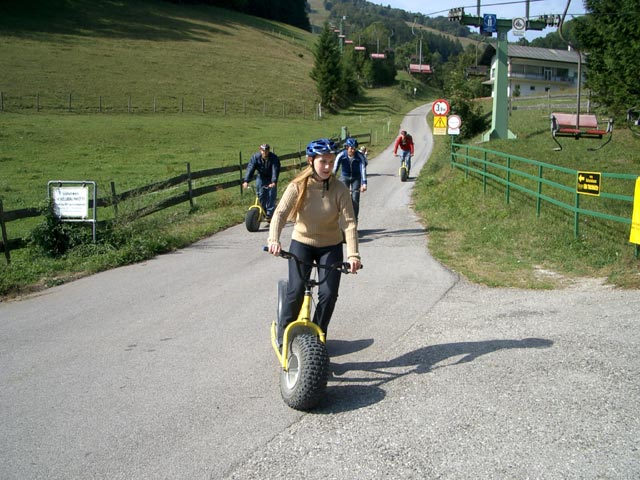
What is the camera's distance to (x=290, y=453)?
3.98 meters

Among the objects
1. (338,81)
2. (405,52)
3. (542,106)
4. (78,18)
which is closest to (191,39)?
(78,18)

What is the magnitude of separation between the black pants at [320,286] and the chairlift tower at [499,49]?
1829 cm

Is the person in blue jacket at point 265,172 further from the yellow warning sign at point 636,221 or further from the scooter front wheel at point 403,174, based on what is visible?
the scooter front wheel at point 403,174

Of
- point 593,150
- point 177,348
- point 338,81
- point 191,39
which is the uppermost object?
point 191,39

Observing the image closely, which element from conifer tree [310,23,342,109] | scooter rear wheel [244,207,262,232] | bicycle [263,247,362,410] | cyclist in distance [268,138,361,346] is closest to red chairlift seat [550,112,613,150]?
scooter rear wheel [244,207,262,232]

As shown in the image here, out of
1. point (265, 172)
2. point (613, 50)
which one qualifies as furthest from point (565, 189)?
point (613, 50)

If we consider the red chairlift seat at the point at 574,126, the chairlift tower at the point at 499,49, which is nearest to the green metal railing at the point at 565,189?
the red chairlift seat at the point at 574,126

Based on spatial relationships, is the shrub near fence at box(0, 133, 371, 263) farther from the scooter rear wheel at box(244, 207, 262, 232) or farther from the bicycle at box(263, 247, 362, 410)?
the bicycle at box(263, 247, 362, 410)

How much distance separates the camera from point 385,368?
5.41 meters

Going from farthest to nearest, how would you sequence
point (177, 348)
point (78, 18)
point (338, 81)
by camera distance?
point (78, 18) → point (338, 81) → point (177, 348)

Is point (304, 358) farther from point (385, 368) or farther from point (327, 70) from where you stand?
point (327, 70)

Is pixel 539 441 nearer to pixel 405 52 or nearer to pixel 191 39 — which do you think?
pixel 191 39

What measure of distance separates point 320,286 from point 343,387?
2.74 ft

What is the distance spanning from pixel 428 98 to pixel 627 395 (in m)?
108
